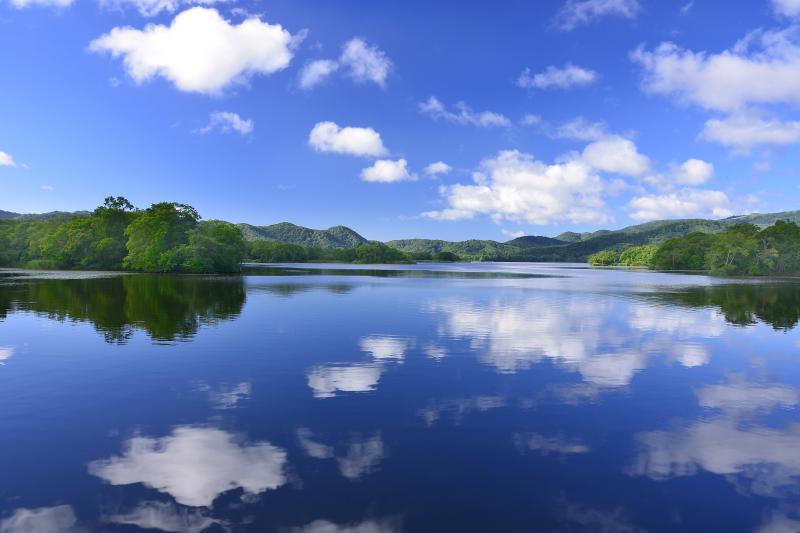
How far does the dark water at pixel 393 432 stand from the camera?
462 inches

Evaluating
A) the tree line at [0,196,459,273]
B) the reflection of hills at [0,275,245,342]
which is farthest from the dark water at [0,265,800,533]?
the tree line at [0,196,459,273]

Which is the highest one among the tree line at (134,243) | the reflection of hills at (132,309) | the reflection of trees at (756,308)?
the tree line at (134,243)

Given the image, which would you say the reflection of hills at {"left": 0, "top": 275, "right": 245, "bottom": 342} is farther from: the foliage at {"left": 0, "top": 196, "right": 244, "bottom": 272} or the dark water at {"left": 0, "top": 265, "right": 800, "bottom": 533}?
the foliage at {"left": 0, "top": 196, "right": 244, "bottom": 272}

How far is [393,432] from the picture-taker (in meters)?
16.8

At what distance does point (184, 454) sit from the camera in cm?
1480

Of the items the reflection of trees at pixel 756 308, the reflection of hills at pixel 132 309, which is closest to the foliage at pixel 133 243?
the reflection of hills at pixel 132 309

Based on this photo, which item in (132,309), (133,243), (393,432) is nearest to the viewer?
(393,432)

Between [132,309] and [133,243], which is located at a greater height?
[133,243]

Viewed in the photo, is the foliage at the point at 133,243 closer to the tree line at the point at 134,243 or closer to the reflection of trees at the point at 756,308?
the tree line at the point at 134,243

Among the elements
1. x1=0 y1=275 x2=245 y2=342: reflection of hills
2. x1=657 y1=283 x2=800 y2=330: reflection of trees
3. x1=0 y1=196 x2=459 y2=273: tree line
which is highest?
x1=0 y1=196 x2=459 y2=273: tree line

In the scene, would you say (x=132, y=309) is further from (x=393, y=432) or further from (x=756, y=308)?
(x=756, y=308)

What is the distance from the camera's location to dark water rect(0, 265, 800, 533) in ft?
38.5

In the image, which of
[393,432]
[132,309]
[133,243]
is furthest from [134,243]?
[393,432]

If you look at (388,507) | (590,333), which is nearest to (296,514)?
(388,507)
